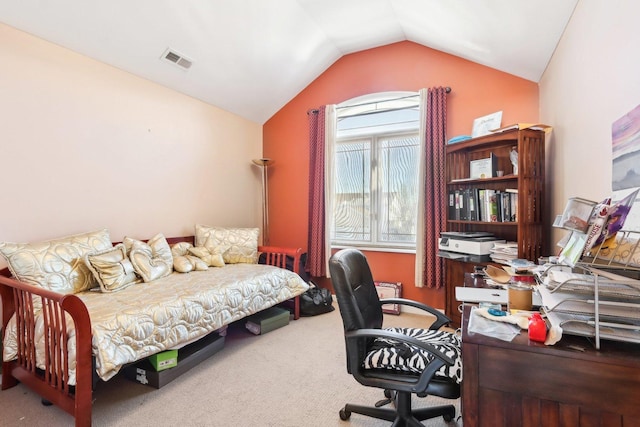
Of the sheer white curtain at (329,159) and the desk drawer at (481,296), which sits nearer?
the desk drawer at (481,296)

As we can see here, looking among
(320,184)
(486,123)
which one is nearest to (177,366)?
(320,184)

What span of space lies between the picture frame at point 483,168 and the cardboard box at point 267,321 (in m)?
2.21

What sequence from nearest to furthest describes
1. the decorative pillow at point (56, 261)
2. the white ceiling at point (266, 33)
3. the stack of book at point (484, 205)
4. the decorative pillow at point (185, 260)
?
1. the decorative pillow at point (56, 261)
2. the white ceiling at point (266, 33)
3. the stack of book at point (484, 205)
4. the decorative pillow at point (185, 260)

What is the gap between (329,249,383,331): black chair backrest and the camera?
4.63ft

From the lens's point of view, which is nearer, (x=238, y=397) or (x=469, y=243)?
(x=238, y=397)

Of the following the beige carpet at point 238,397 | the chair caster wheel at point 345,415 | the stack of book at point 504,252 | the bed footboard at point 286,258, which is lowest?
the beige carpet at point 238,397

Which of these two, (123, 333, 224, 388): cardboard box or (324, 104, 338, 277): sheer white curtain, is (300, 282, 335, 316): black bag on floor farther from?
(123, 333, 224, 388): cardboard box

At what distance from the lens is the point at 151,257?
2.67 meters

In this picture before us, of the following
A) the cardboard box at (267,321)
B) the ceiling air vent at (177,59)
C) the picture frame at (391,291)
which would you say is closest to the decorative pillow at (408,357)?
the cardboard box at (267,321)

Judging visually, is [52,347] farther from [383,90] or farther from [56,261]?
[383,90]

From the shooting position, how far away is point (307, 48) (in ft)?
11.0

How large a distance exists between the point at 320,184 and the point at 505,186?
6.29 ft

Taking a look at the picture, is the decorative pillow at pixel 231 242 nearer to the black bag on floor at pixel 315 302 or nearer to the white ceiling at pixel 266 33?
the black bag on floor at pixel 315 302

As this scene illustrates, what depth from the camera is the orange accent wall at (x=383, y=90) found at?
3.02 metres
